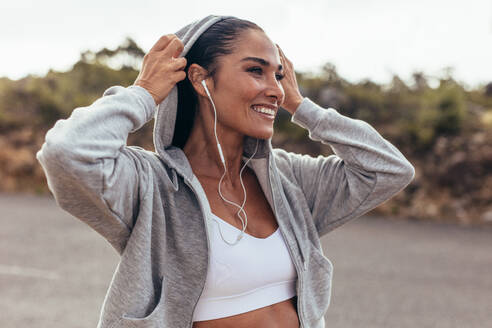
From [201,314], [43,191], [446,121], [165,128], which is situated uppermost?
[165,128]

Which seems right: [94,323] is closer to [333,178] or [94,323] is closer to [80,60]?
[333,178]

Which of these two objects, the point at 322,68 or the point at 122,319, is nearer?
the point at 122,319

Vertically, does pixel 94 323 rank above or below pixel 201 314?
below

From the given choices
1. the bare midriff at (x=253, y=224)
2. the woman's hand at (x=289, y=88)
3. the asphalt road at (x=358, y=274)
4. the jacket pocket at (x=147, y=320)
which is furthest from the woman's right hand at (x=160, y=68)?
the asphalt road at (x=358, y=274)

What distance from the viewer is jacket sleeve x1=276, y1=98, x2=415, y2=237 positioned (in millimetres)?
2178

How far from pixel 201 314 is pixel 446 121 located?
1007cm

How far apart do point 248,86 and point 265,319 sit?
86cm

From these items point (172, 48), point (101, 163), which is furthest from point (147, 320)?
point (172, 48)

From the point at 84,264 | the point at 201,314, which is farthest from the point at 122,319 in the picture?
the point at 84,264

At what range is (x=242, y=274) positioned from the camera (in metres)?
1.82

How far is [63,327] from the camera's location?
14.6 ft

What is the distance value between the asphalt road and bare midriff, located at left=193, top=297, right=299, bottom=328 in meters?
2.84

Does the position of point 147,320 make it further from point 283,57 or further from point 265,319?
point 283,57

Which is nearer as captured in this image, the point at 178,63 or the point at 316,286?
the point at 178,63
